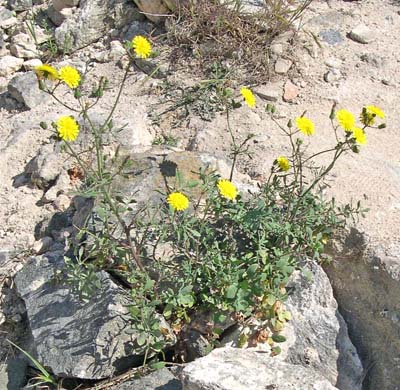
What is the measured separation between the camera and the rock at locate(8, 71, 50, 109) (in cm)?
455

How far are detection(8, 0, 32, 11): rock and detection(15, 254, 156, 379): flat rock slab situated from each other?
3.10m

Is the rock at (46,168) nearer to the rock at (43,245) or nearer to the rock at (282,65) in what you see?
the rock at (43,245)

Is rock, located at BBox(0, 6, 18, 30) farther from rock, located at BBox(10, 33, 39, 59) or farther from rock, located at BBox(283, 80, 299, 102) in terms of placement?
rock, located at BBox(283, 80, 299, 102)

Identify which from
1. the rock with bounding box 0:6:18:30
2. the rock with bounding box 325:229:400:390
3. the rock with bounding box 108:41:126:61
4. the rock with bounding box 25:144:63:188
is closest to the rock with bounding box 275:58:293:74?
the rock with bounding box 108:41:126:61

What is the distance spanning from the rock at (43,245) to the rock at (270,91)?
1.84 meters

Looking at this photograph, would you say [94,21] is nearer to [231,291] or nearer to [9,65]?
[9,65]

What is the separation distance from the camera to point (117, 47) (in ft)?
16.0

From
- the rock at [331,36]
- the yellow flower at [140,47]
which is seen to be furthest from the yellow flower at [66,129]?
the rock at [331,36]

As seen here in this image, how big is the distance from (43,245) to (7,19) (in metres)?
2.61

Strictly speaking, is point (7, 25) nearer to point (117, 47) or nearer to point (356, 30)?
point (117, 47)

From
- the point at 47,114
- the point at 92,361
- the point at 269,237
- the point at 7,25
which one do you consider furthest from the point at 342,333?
the point at 7,25

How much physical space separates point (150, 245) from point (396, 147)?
1.84m

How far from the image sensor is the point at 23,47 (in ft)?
16.5

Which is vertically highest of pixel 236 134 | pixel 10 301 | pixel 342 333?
pixel 236 134
